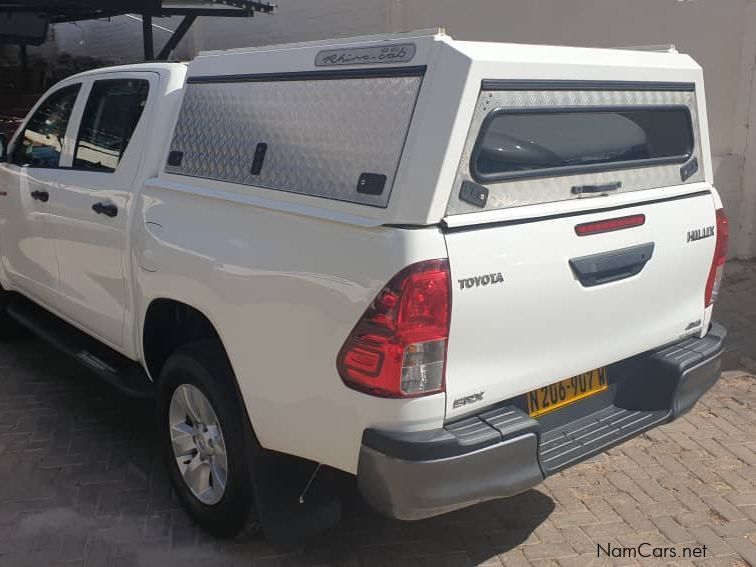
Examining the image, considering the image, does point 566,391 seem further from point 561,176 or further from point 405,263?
point 405,263

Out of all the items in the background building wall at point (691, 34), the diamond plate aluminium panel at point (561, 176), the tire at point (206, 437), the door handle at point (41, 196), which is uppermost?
the background building wall at point (691, 34)

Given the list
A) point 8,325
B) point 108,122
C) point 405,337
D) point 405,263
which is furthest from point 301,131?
point 8,325

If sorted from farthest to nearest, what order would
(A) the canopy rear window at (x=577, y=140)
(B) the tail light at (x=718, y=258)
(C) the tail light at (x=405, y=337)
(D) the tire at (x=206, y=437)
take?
(B) the tail light at (x=718, y=258) < (D) the tire at (x=206, y=437) < (A) the canopy rear window at (x=577, y=140) < (C) the tail light at (x=405, y=337)

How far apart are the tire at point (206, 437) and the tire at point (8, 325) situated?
265 centimetres

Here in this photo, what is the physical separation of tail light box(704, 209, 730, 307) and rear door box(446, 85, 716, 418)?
0.07 metres

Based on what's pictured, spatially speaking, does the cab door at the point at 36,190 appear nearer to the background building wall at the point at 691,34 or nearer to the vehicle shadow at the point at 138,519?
the vehicle shadow at the point at 138,519

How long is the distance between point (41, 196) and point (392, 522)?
274 centimetres

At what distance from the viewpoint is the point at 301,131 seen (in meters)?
2.83

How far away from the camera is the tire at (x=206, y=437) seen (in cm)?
300

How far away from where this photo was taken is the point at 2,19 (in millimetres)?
11547

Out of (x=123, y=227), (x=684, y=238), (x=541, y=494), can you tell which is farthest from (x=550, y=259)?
(x=123, y=227)

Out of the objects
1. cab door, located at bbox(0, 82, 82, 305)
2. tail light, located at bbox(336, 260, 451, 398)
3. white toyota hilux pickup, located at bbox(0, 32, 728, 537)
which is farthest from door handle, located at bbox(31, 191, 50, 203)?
tail light, located at bbox(336, 260, 451, 398)

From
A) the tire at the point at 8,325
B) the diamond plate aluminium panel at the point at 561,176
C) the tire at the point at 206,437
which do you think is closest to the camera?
the diamond plate aluminium panel at the point at 561,176

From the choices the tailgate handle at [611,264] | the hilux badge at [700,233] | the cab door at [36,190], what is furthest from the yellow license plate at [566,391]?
the cab door at [36,190]
